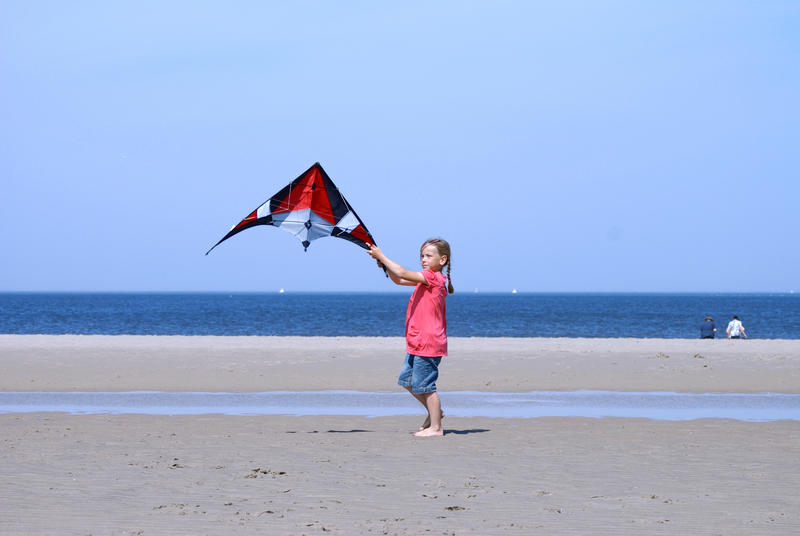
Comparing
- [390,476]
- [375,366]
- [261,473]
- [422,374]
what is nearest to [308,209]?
[422,374]

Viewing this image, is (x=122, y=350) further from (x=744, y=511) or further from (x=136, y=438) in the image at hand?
(x=744, y=511)

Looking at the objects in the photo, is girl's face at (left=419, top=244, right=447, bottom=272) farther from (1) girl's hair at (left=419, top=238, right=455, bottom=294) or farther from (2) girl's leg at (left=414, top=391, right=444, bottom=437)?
(2) girl's leg at (left=414, top=391, right=444, bottom=437)

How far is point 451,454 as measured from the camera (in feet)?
22.7

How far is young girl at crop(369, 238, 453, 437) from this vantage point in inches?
303

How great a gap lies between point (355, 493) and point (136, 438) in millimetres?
3109

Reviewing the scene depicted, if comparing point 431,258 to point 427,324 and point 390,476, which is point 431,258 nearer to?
point 427,324

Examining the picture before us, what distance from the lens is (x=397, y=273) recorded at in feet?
24.4

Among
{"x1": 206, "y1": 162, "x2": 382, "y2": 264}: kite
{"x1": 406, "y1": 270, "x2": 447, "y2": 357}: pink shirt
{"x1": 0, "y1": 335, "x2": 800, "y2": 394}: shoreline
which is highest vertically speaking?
{"x1": 206, "y1": 162, "x2": 382, "y2": 264}: kite

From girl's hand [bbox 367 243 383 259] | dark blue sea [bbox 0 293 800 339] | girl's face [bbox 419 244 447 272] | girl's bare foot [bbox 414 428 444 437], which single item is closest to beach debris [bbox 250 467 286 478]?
girl's bare foot [bbox 414 428 444 437]

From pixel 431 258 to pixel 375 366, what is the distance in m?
8.64

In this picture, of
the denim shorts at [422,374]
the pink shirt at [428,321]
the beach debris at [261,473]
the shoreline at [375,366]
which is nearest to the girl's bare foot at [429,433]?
the denim shorts at [422,374]

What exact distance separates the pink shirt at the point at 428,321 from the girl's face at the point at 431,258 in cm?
9

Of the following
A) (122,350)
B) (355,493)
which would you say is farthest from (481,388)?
(122,350)

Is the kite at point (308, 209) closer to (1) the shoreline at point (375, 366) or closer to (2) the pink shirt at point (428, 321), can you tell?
(2) the pink shirt at point (428, 321)
